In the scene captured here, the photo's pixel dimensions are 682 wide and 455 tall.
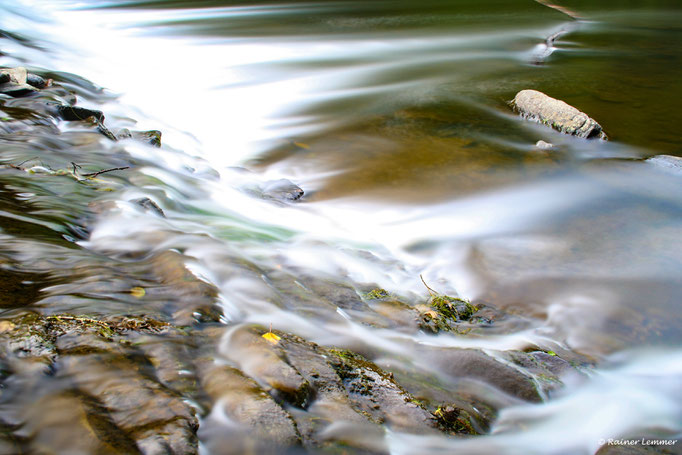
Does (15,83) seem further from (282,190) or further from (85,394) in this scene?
(85,394)

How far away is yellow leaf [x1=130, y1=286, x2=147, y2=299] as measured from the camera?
304 cm

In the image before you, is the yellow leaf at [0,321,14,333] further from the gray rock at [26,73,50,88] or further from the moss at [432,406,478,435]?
A: the gray rock at [26,73,50,88]

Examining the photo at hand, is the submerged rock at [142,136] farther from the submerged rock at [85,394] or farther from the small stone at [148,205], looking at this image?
the submerged rock at [85,394]

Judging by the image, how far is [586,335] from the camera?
4141 mm

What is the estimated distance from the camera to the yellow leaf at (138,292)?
9.97 feet

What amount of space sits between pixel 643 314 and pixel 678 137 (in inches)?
194

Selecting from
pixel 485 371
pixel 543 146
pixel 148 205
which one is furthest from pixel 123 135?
pixel 543 146

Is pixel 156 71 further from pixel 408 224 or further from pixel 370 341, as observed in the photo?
pixel 370 341

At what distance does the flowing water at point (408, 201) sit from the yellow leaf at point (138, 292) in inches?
2.2

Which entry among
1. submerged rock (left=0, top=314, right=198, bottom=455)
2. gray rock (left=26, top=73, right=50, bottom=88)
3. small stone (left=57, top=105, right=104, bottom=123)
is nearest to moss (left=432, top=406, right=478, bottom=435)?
submerged rock (left=0, top=314, right=198, bottom=455)

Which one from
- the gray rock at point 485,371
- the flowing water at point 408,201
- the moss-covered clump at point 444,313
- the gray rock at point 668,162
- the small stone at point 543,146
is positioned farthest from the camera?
the small stone at point 543,146

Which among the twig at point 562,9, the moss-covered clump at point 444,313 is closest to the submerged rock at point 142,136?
the moss-covered clump at point 444,313

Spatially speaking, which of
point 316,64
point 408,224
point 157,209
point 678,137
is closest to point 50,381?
point 157,209

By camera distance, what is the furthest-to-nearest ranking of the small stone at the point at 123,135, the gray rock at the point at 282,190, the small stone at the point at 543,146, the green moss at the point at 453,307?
the small stone at the point at 543,146, the small stone at the point at 123,135, the gray rock at the point at 282,190, the green moss at the point at 453,307
